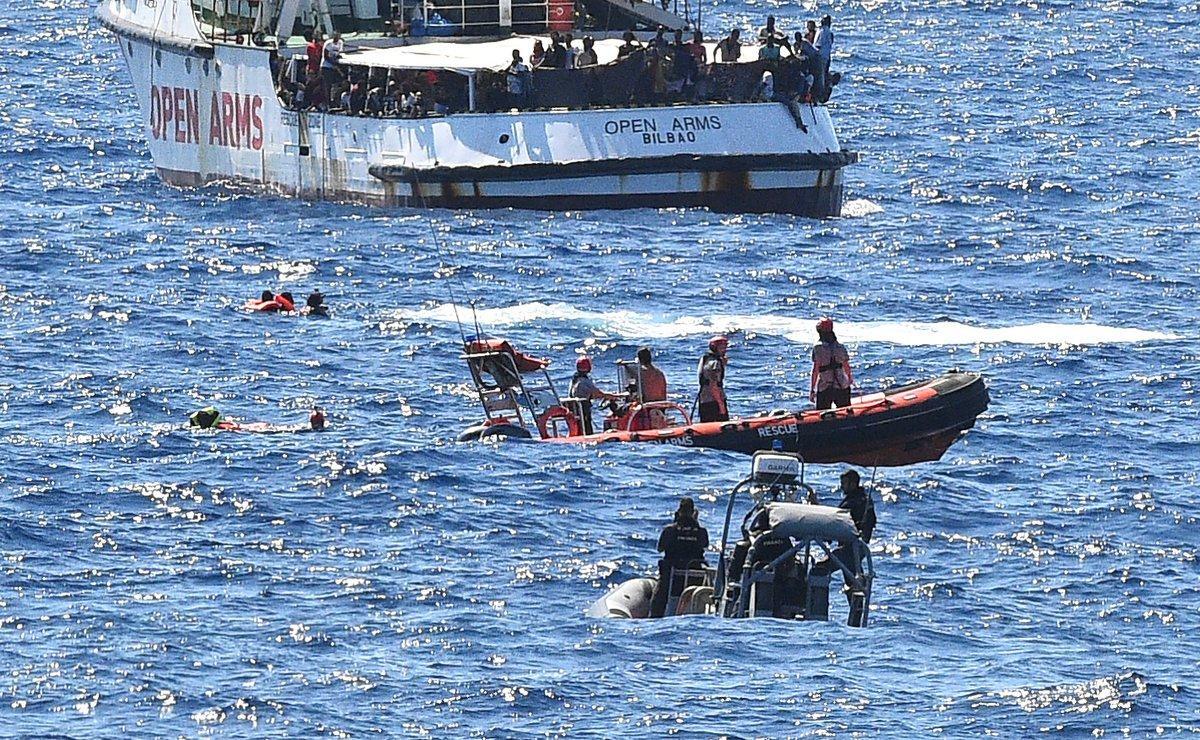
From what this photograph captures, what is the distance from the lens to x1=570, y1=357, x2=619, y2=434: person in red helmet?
35.5 metres

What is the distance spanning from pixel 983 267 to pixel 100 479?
2064 centimetres

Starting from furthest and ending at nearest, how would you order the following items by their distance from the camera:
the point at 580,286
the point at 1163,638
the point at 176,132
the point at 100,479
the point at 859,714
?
the point at 176,132 < the point at 580,286 < the point at 100,479 < the point at 1163,638 < the point at 859,714

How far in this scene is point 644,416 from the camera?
117 ft

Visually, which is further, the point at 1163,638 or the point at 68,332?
the point at 68,332

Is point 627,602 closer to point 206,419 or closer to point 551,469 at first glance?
point 551,469

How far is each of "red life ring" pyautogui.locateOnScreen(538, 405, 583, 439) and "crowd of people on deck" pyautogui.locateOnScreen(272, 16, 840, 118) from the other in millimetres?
15405

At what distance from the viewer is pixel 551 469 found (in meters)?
34.4

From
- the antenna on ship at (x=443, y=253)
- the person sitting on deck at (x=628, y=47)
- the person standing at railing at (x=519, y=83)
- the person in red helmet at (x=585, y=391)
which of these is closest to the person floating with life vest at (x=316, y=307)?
the antenna on ship at (x=443, y=253)

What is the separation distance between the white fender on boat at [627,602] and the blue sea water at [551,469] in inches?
16.4

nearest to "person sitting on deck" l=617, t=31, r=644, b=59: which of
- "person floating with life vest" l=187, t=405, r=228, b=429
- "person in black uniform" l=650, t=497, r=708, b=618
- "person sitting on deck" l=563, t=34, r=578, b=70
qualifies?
"person sitting on deck" l=563, t=34, r=578, b=70

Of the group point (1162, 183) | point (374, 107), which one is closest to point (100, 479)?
point (374, 107)

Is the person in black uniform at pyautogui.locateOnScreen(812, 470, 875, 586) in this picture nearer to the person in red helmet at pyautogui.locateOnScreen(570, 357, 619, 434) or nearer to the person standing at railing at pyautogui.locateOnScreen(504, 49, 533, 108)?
the person in red helmet at pyautogui.locateOnScreen(570, 357, 619, 434)

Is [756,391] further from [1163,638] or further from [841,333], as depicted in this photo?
A: [1163,638]

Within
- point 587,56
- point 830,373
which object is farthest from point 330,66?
point 830,373
